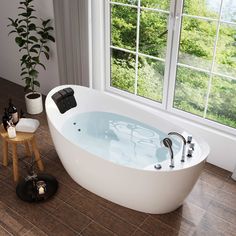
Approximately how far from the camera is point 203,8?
3156 mm

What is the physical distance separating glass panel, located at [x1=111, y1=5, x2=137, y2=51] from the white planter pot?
47.8 inches

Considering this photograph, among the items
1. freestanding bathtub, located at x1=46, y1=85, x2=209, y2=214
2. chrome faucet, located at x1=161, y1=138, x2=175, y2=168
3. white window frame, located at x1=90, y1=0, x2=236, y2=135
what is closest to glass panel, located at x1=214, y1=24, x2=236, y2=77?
white window frame, located at x1=90, y1=0, x2=236, y2=135

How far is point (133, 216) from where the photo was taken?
2795mm

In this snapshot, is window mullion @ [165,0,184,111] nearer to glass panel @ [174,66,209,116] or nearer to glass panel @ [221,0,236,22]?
glass panel @ [174,66,209,116]

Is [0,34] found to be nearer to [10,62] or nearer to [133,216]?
[10,62]

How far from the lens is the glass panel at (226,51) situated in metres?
3.10

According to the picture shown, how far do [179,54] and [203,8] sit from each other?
50cm

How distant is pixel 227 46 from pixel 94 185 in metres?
1.78

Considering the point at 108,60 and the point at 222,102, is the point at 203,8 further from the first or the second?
the point at 108,60

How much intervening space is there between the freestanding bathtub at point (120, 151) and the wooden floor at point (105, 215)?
0.10 meters

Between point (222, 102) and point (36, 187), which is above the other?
point (222, 102)

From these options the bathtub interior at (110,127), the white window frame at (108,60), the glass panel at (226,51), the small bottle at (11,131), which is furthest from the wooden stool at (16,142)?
the glass panel at (226,51)

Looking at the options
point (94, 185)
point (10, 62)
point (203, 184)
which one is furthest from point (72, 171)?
point (10, 62)

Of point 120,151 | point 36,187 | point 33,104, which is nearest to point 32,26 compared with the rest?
point 33,104
